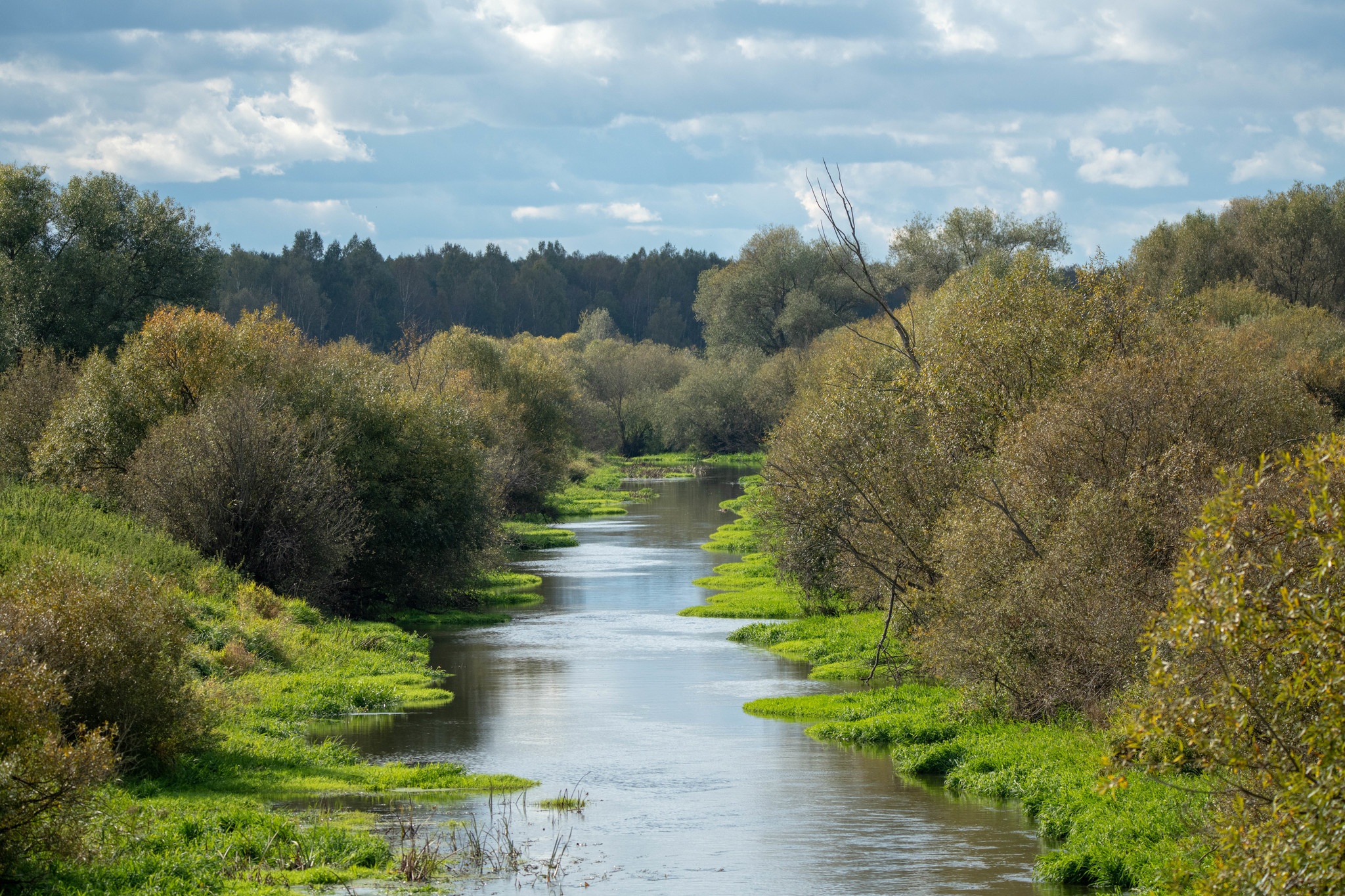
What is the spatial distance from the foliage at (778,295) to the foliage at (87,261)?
168 feet

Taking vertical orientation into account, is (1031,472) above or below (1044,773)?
above

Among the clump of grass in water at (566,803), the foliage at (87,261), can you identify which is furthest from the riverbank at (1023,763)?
the foliage at (87,261)

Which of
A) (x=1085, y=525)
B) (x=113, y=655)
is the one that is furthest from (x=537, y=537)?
(x=113, y=655)

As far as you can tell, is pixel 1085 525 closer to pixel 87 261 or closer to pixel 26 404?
pixel 26 404

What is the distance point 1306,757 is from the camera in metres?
8.74

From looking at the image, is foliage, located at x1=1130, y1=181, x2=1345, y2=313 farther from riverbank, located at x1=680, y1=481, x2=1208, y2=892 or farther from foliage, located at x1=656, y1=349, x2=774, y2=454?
riverbank, located at x1=680, y1=481, x2=1208, y2=892

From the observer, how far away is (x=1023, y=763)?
20000 mm

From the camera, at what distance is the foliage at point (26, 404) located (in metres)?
43.0

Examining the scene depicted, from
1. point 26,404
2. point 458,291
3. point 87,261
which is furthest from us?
point 458,291

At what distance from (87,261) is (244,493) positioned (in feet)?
84.8

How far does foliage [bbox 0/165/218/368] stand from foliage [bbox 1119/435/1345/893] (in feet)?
171

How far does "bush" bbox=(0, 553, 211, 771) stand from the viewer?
17359 millimetres

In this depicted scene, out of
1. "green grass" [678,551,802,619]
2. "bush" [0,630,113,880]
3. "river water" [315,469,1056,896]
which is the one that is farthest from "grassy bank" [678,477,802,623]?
"bush" [0,630,113,880]

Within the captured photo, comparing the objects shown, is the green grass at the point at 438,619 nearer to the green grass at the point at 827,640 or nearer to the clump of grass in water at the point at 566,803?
the green grass at the point at 827,640
